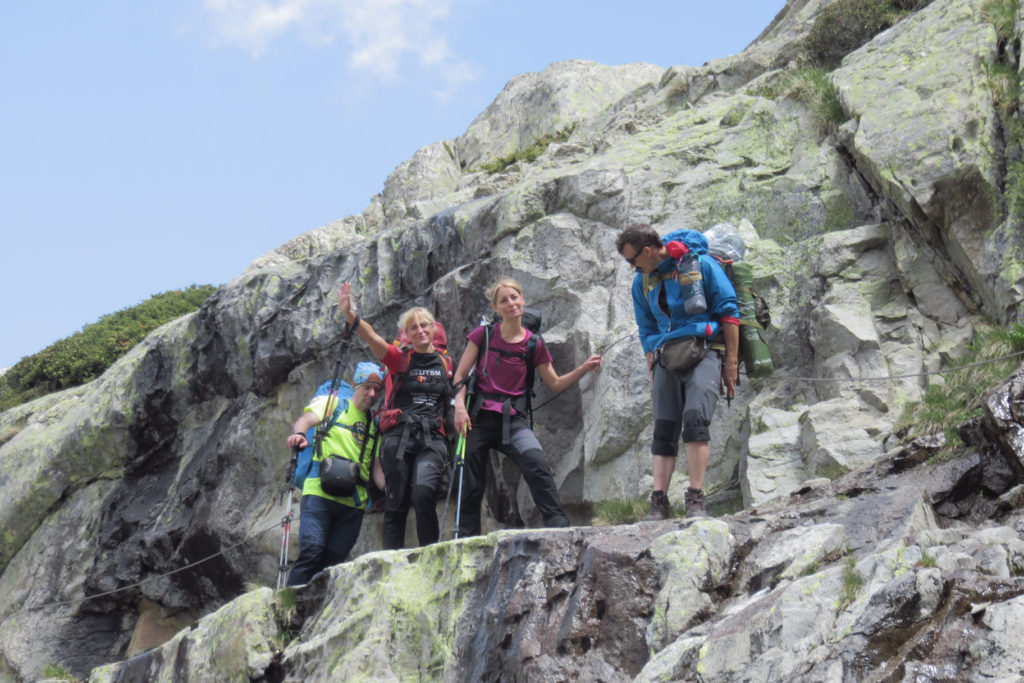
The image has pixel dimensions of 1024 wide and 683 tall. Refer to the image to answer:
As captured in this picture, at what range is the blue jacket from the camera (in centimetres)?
858

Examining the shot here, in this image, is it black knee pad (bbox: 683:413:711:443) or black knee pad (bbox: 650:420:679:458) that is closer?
black knee pad (bbox: 683:413:711:443)

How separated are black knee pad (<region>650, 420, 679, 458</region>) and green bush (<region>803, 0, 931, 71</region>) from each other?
8.42 m

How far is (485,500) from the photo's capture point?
40.4 ft

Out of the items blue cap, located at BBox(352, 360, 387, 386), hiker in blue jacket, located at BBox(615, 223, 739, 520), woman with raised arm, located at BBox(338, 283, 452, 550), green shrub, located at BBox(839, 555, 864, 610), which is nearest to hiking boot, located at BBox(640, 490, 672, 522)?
hiker in blue jacket, located at BBox(615, 223, 739, 520)

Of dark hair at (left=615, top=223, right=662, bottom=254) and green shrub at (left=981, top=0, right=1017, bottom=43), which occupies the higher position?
green shrub at (left=981, top=0, right=1017, bottom=43)

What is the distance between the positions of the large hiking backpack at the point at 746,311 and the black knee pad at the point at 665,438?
85 cm

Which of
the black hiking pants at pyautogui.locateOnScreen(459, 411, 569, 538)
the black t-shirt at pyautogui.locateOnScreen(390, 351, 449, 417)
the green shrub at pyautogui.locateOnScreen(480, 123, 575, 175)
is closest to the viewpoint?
the black hiking pants at pyautogui.locateOnScreen(459, 411, 569, 538)

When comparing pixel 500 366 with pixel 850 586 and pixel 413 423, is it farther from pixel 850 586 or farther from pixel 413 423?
pixel 850 586

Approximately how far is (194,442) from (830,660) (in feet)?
41.6

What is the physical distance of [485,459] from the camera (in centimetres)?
1002

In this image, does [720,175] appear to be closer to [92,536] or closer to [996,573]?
[996,573]

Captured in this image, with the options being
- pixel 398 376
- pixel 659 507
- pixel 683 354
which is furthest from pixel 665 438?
pixel 398 376

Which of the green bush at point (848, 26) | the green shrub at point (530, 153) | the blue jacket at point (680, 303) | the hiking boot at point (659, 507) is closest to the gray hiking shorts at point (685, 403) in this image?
the blue jacket at point (680, 303)

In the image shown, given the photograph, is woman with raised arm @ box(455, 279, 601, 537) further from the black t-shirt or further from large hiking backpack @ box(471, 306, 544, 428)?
the black t-shirt
